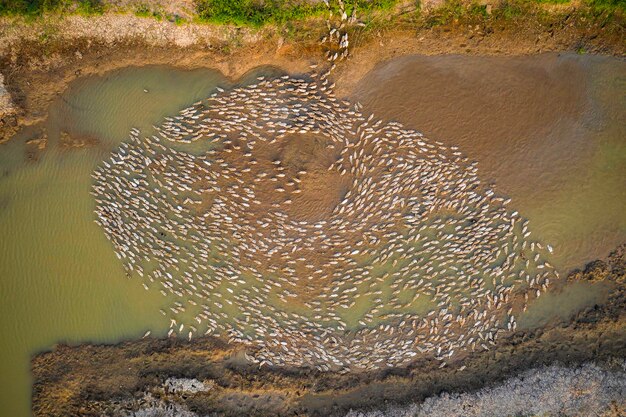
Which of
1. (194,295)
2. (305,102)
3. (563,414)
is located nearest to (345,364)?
(194,295)

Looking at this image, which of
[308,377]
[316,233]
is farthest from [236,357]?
[316,233]

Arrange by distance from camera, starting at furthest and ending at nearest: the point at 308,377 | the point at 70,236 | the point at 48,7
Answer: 1. the point at 70,236
2. the point at 308,377
3. the point at 48,7

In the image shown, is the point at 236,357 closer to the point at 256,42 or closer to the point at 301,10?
the point at 256,42

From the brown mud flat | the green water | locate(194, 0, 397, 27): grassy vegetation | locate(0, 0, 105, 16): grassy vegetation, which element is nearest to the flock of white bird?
the brown mud flat

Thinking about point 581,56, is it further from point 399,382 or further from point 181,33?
point 181,33

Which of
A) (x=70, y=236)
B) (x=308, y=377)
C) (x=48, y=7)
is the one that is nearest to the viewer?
(x=48, y=7)

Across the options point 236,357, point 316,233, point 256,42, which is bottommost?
point 236,357
